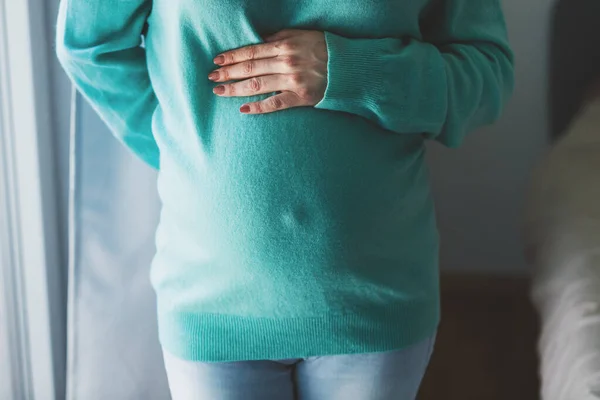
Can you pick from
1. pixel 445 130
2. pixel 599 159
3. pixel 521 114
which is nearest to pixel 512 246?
pixel 521 114

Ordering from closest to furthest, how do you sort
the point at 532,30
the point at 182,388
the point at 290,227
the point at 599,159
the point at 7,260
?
the point at 290,227, the point at 182,388, the point at 7,260, the point at 599,159, the point at 532,30

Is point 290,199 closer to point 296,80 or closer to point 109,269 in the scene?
point 296,80

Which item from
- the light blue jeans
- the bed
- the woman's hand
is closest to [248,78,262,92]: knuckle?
the woman's hand

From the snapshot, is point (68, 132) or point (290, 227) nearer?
point (290, 227)

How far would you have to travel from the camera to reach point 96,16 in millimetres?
876

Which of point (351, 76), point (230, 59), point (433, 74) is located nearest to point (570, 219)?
point (433, 74)

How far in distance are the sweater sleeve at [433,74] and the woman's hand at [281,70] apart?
0.02 m

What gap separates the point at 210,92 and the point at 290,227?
0.65 ft

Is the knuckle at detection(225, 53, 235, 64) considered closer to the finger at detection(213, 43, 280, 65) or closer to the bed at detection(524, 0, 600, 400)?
the finger at detection(213, 43, 280, 65)

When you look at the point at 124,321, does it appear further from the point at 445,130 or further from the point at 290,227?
the point at 445,130

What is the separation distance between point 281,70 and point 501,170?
1.20m

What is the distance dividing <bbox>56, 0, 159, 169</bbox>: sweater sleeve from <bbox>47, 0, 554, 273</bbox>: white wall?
1040mm

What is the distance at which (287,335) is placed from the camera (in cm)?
85

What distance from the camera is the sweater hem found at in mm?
847
